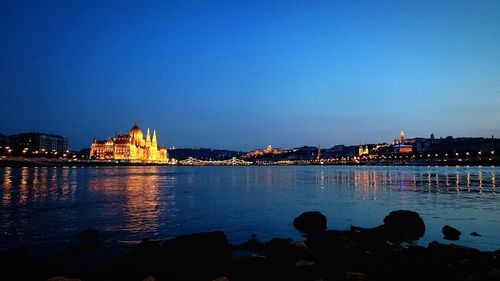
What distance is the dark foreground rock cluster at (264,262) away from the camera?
10.9 m

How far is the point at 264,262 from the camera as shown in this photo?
40.8 feet

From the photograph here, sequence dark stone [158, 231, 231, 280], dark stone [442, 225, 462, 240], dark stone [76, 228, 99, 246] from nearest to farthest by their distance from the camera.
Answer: dark stone [158, 231, 231, 280]
dark stone [76, 228, 99, 246]
dark stone [442, 225, 462, 240]

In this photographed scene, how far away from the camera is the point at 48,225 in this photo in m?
21.8

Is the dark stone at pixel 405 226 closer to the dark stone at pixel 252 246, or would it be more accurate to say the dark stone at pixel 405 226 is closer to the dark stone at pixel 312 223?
the dark stone at pixel 312 223

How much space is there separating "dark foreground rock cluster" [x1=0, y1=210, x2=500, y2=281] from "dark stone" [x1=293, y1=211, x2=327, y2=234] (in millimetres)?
2825

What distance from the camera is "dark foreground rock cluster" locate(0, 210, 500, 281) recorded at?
10.9 metres

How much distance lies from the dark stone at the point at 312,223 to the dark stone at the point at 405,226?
296 centimetres

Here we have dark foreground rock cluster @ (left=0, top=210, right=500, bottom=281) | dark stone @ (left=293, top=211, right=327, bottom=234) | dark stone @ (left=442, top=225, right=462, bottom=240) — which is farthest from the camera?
dark stone @ (left=293, top=211, right=327, bottom=234)

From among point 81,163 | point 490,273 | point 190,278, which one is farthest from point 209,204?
point 81,163

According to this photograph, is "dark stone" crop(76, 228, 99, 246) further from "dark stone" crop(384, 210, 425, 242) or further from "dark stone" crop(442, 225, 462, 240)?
"dark stone" crop(442, 225, 462, 240)

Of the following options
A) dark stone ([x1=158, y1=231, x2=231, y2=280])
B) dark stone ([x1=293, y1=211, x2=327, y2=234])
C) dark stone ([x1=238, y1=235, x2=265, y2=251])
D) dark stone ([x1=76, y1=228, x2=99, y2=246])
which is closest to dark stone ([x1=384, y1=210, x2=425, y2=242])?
dark stone ([x1=293, y1=211, x2=327, y2=234])

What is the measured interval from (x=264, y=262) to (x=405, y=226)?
360 inches

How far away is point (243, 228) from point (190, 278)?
10.2 meters

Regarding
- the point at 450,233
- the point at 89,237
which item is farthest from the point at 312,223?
the point at 89,237
